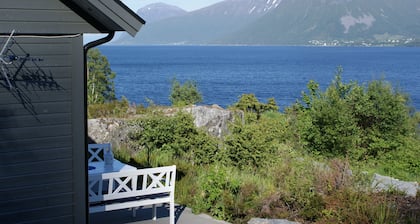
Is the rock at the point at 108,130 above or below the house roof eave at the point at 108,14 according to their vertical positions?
below

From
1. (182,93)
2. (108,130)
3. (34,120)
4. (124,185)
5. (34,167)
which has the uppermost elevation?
Result: (34,120)

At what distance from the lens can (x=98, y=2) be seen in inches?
190

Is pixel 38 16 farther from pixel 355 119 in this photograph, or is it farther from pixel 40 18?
pixel 355 119

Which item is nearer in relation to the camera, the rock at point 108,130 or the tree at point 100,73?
the rock at point 108,130

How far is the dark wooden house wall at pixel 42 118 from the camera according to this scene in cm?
491

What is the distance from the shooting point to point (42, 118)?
Result: 5098mm

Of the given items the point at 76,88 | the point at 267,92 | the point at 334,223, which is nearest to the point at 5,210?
the point at 76,88

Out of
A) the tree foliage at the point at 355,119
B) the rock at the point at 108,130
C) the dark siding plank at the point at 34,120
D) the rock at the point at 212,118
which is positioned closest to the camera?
the dark siding plank at the point at 34,120

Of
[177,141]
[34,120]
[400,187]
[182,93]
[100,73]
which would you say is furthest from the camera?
[100,73]

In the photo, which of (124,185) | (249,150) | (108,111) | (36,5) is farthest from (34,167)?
(108,111)

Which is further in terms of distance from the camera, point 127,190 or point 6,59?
point 127,190

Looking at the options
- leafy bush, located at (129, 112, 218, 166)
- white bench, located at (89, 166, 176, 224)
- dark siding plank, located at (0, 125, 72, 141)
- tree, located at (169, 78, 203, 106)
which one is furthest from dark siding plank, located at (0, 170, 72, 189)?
tree, located at (169, 78, 203, 106)

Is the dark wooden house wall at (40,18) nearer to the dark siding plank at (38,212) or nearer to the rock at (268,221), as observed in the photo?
the dark siding plank at (38,212)

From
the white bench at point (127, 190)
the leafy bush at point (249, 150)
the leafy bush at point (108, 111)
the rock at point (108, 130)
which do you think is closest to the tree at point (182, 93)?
the leafy bush at point (108, 111)
